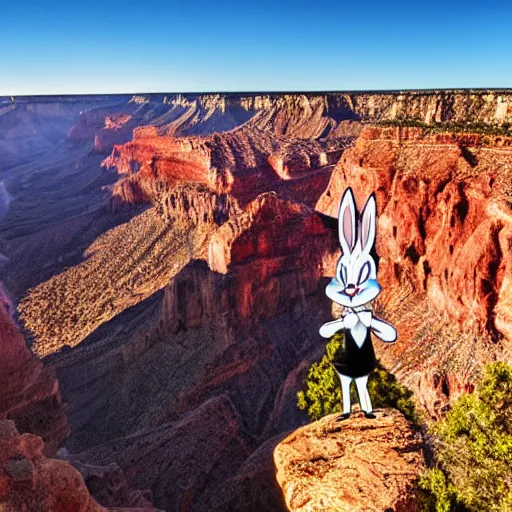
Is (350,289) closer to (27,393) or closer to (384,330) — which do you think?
(384,330)

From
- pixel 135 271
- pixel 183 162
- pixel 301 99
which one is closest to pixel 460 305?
pixel 135 271

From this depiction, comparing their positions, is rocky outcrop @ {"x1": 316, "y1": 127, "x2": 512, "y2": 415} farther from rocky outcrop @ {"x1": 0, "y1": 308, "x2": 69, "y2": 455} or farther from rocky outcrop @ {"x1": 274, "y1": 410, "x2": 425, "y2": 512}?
rocky outcrop @ {"x1": 0, "y1": 308, "x2": 69, "y2": 455}

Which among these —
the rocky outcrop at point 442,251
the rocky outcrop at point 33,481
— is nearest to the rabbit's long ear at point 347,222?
the rocky outcrop at point 33,481

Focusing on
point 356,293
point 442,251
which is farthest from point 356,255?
point 442,251

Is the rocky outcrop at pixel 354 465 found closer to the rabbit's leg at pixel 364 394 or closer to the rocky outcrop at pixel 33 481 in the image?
the rabbit's leg at pixel 364 394

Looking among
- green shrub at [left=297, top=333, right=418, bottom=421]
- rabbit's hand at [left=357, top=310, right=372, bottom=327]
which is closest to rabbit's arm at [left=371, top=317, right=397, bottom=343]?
rabbit's hand at [left=357, top=310, right=372, bottom=327]

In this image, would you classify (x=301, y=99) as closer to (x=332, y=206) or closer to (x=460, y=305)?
(x=332, y=206)
